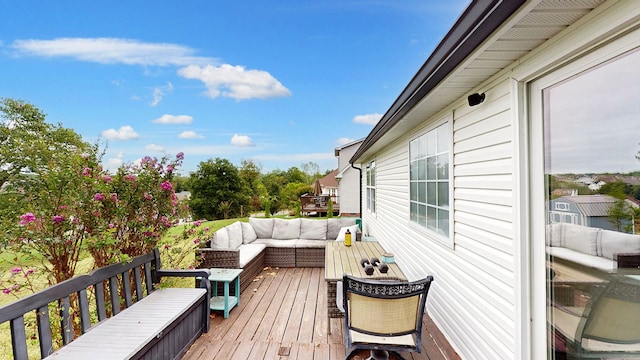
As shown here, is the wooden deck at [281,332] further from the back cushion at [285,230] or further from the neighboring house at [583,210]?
the back cushion at [285,230]

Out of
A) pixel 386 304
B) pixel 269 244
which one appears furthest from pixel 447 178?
pixel 269 244

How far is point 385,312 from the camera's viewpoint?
7.30ft

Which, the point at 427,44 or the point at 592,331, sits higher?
the point at 427,44

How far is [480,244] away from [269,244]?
5.04 metres

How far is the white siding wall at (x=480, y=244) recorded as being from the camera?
189cm

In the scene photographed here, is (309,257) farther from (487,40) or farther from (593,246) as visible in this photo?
(487,40)

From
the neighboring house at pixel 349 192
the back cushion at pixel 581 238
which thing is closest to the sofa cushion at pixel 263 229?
the back cushion at pixel 581 238

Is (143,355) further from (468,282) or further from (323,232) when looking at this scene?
(323,232)

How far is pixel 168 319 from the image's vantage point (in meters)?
2.66

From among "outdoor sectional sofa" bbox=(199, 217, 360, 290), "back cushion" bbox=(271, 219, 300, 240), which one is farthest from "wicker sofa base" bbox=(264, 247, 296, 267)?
"back cushion" bbox=(271, 219, 300, 240)

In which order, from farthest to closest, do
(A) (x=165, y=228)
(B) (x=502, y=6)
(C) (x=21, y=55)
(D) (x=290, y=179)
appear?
(D) (x=290, y=179) < (C) (x=21, y=55) < (A) (x=165, y=228) < (B) (x=502, y=6)

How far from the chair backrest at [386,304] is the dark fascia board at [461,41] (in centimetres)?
139

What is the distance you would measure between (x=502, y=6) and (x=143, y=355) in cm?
305

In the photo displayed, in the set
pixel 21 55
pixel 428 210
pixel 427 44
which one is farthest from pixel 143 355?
pixel 21 55
